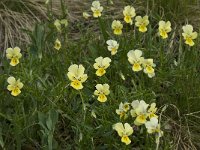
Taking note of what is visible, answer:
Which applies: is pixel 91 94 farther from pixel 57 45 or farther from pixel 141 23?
pixel 141 23

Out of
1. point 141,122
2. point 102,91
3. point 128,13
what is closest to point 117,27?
point 128,13

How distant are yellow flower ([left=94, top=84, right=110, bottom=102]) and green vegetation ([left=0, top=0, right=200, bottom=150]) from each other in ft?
0.23

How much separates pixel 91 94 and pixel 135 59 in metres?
0.31

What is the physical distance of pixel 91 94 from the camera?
9.45 ft

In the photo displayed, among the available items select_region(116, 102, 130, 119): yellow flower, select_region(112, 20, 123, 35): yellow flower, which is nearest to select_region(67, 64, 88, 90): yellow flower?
select_region(116, 102, 130, 119): yellow flower

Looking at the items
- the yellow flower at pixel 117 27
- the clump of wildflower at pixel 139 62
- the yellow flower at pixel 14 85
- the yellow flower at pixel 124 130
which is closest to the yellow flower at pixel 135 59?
the clump of wildflower at pixel 139 62

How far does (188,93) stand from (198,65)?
256mm

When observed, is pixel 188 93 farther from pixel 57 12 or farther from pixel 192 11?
pixel 57 12

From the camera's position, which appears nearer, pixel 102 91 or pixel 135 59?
pixel 102 91

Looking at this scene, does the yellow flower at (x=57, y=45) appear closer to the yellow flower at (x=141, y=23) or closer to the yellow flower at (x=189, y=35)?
the yellow flower at (x=141, y=23)

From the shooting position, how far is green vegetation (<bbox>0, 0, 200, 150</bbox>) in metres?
2.59

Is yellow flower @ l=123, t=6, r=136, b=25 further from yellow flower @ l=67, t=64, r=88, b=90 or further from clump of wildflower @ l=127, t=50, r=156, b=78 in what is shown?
yellow flower @ l=67, t=64, r=88, b=90

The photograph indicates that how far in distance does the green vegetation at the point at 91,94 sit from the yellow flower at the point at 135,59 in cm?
10

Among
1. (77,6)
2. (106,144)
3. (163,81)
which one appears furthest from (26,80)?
(77,6)
